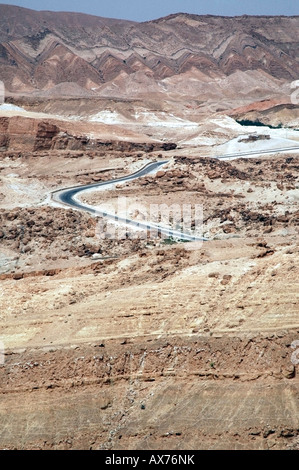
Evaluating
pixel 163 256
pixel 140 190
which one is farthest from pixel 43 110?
pixel 163 256

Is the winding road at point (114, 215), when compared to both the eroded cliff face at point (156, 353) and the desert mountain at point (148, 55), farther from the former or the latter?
the desert mountain at point (148, 55)

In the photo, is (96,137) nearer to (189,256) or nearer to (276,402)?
(189,256)

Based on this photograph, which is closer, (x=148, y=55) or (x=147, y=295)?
(x=147, y=295)

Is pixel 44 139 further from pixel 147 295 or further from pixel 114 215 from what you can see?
pixel 147 295

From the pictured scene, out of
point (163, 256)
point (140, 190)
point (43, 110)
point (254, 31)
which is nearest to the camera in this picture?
point (163, 256)

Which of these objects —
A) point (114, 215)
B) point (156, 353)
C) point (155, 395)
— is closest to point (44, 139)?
point (114, 215)

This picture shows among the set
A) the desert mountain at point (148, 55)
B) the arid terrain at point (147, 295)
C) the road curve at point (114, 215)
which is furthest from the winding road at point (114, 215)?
the desert mountain at point (148, 55)
